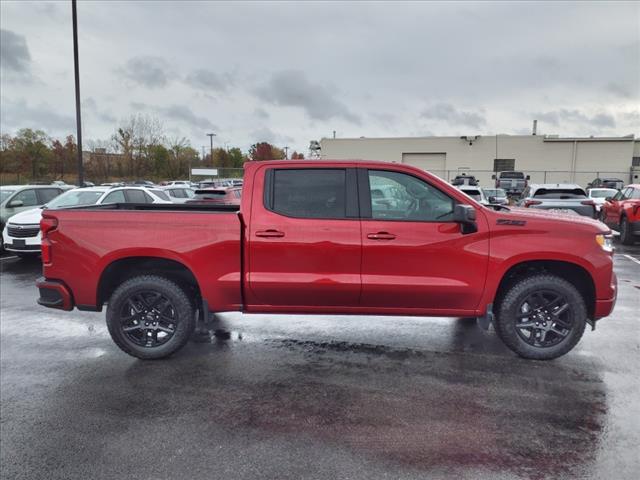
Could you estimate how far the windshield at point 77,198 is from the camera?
10.8 meters

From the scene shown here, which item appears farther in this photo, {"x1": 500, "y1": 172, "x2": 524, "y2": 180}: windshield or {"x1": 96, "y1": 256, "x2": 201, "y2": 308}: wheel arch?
{"x1": 500, "y1": 172, "x2": 524, "y2": 180}: windshield

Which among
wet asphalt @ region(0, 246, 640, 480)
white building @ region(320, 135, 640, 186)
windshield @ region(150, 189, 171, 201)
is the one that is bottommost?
wet asphalt @ region(0, 246, 640, 480)

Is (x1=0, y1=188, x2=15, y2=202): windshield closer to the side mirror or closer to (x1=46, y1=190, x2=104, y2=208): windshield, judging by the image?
(x1=46, y1=190, x2=104, y2=208): windshield

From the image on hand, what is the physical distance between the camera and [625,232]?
12.5 metres

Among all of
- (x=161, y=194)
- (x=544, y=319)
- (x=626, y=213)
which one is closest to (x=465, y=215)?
(x=544, y=319)

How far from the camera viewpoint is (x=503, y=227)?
4.28 meters

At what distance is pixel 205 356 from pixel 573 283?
386 centimetres

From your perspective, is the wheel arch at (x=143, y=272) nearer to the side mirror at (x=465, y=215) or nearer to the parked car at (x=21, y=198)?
the side mirror at (x=465, y=215)

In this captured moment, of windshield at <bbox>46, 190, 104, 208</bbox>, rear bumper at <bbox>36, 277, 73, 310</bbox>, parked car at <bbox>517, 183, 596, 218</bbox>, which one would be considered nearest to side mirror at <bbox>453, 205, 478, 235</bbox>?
rear bumper at <bbox>36, 277, 73, 310</bbox>

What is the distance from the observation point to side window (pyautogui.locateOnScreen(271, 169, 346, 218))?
4.39 m

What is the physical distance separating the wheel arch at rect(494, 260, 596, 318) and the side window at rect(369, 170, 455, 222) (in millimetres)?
914

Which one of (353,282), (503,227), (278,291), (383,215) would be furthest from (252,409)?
(503,227)

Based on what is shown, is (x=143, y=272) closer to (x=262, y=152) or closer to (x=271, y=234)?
(x=271, y=234)

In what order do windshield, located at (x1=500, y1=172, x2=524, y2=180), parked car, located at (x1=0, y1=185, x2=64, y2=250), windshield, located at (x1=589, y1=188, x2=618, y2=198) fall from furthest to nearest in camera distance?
windshield, located at (x1=500, y1=172, x2=524, y2=180)
windshield, located at (x1=589, y1=188, x2=618, y2=198)
parked car, located at (x1=0, y1=185, x2=64, y2=250)
